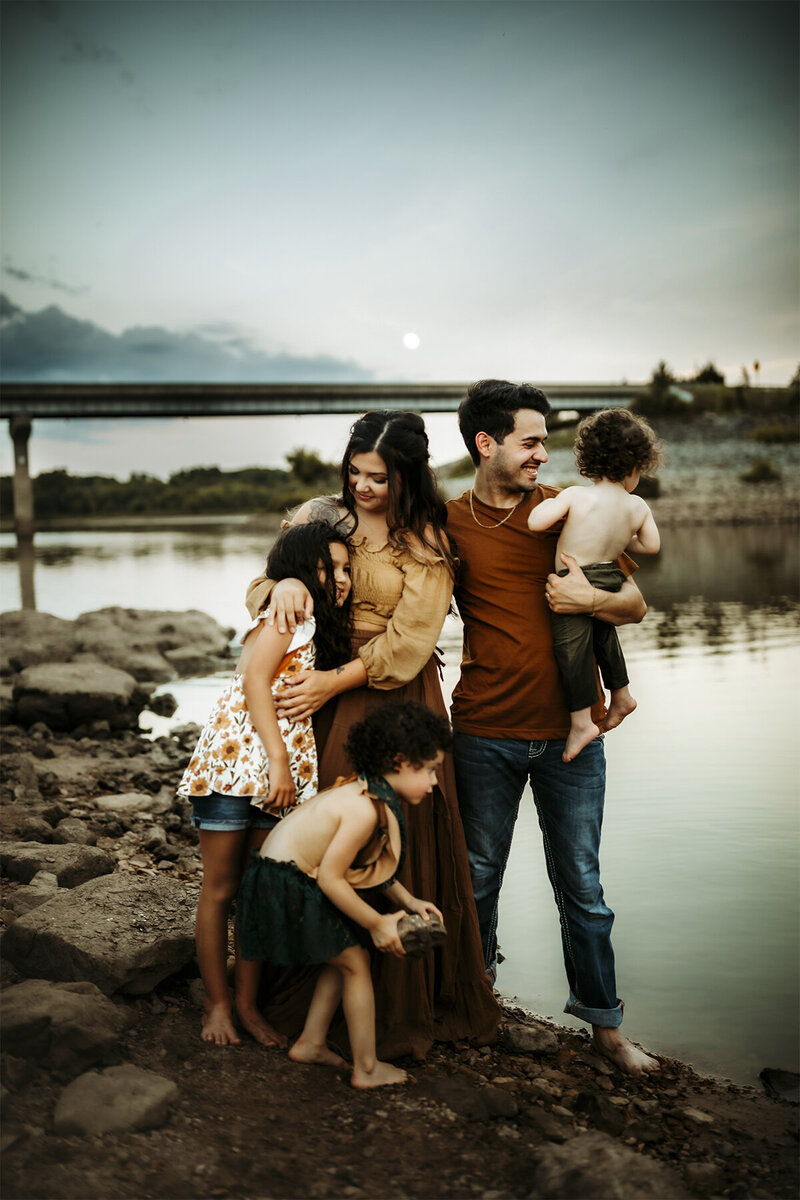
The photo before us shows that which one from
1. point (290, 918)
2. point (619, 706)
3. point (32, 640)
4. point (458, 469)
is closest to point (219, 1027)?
point (290, 918)

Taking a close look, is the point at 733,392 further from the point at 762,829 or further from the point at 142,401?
the point at 762,829

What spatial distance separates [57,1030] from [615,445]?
2400mm

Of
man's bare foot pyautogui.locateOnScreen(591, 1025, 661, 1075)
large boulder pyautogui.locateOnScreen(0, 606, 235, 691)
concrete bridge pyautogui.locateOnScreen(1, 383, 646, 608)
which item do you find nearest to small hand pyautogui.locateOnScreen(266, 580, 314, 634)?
A: man's bare foot pyautogui.locateOnScreen(591, 1025, 661, 1075)

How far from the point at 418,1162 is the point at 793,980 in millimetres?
2210

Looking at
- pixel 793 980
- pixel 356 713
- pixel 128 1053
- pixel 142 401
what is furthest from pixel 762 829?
pixel 142 401

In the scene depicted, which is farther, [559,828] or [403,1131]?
[559,828]

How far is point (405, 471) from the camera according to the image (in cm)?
306

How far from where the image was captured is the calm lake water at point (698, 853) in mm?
3883

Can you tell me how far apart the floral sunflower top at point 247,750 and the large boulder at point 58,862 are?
1.49m

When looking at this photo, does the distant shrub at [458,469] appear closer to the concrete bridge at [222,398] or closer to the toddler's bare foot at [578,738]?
the concrete bridge at [222,398]

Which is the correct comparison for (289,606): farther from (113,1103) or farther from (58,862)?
(58,862)

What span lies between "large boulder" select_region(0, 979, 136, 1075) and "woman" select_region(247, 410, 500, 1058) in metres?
0.59

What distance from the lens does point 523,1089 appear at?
121 inches

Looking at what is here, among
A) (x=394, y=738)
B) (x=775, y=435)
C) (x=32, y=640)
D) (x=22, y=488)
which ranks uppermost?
→ (x=775, y=435)
